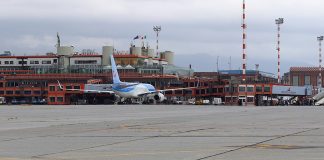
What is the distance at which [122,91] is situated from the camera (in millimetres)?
141750

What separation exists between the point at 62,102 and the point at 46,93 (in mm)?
21995

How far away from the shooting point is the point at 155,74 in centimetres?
19800

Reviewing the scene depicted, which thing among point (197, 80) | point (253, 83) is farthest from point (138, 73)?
point (253, 83)

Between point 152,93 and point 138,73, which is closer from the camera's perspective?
point 152,93

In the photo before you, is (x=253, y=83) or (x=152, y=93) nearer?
(x=152, y=93)

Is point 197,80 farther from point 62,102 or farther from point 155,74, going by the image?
point 62,102
